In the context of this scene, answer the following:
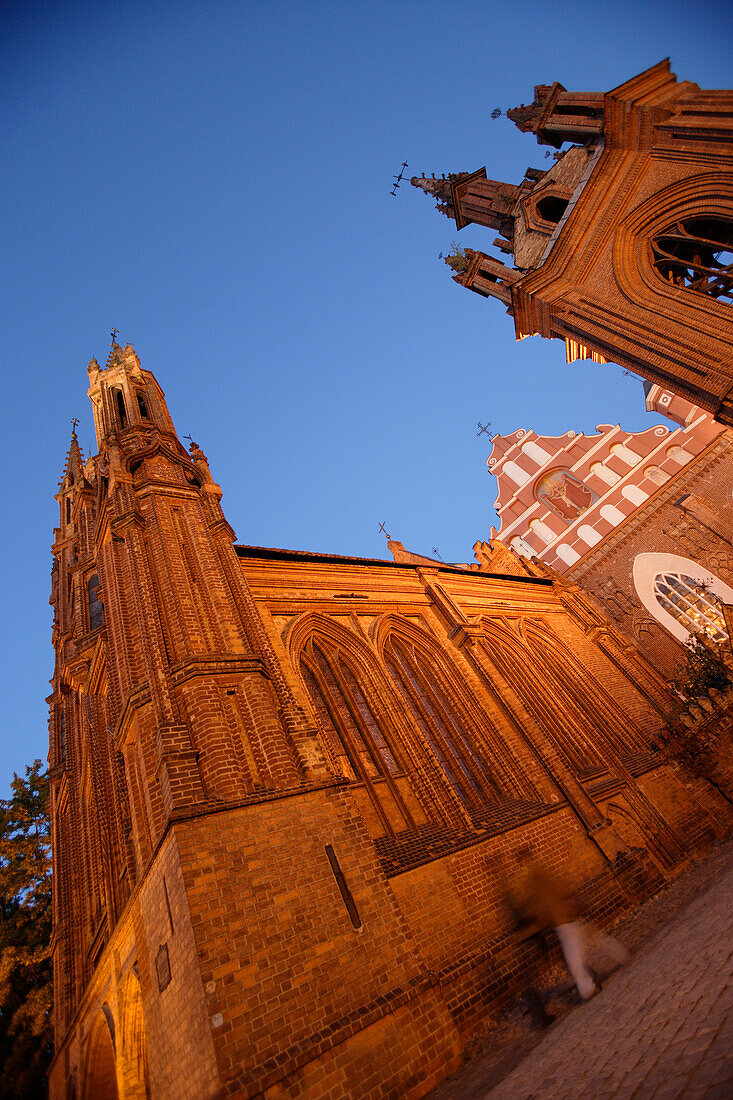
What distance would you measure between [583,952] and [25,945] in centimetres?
1726

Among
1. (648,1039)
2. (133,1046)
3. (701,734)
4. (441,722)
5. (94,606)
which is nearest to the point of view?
(648,1039)

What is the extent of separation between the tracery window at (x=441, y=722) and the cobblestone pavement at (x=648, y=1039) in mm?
5201

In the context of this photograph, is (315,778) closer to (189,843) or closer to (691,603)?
(189,843)

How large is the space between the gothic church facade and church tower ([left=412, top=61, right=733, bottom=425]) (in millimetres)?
8643

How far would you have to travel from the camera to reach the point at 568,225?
47.7 ft

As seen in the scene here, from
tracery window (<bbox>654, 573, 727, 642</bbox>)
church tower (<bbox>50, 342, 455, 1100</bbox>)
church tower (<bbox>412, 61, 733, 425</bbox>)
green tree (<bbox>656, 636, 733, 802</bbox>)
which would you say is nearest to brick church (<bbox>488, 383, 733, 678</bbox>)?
tracery window (<bbox>654, 573, 727, 642</bbox>)

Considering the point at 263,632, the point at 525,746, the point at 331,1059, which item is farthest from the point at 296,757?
the point at 525,746

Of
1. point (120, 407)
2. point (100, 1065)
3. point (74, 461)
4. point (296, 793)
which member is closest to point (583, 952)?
point (296, 793)

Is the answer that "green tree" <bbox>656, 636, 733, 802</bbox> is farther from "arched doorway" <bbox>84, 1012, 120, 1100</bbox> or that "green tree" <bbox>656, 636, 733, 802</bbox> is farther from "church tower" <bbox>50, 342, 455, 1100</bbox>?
"arched doorway" <bbox>84, 1012, 120, 1100</bbox>

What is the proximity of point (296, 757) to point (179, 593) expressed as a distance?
12.9 ft

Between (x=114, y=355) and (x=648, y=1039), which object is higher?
(x=114, y=355)

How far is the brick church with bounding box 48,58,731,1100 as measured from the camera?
6539mm

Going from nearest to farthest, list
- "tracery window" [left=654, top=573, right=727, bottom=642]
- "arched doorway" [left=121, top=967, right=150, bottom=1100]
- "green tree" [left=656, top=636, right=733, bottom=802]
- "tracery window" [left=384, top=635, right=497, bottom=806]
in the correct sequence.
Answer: "arched doorway" [left=121, top=967, right=150, bottom=1100] < "tracery window" [left=384, top=635, right=497, bottom=806] < "green tree" [left=656, top=636, right=733, bottom=802] < "tracery window" [left=654, top=573, right=727, bottom=642]

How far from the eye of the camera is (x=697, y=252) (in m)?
13.9
